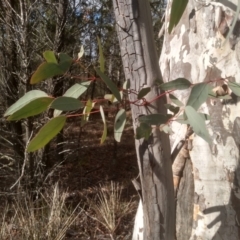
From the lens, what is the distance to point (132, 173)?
6.14 metres

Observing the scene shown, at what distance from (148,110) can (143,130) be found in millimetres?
57

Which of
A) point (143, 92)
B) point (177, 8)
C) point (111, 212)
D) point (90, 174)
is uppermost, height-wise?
point (177, 8)

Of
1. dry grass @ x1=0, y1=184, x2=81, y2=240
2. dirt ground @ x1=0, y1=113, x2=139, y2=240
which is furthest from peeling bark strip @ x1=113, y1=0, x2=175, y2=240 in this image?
dry grass @ x1=0, y1=184, x2=81, y2=240

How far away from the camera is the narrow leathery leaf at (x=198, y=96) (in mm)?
622

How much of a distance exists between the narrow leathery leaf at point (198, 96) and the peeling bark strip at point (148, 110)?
0.33 ft

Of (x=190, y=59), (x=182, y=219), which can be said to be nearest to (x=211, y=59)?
(x=190, y=59)

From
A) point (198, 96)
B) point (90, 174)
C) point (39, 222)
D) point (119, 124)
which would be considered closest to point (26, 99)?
point (119, 124)

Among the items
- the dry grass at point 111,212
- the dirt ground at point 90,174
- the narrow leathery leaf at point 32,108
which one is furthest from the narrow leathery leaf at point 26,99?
the dry grass at point 111,212

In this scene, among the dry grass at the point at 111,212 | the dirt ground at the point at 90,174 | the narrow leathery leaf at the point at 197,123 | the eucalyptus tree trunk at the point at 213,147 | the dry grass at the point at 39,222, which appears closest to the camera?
the narrow leathery leaf at the point at 197,123

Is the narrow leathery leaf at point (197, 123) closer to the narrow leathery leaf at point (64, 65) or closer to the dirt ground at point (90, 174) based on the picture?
the narrow leathery leaf at point (64, 65)

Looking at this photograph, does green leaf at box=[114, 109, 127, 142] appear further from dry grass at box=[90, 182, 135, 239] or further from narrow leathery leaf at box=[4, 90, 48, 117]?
dry grass at box=[90, 182, 135, 239]

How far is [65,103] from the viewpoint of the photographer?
63cm

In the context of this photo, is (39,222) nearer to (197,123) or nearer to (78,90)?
(78,90)

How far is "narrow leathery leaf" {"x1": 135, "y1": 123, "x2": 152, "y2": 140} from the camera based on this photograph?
0.66 meters
